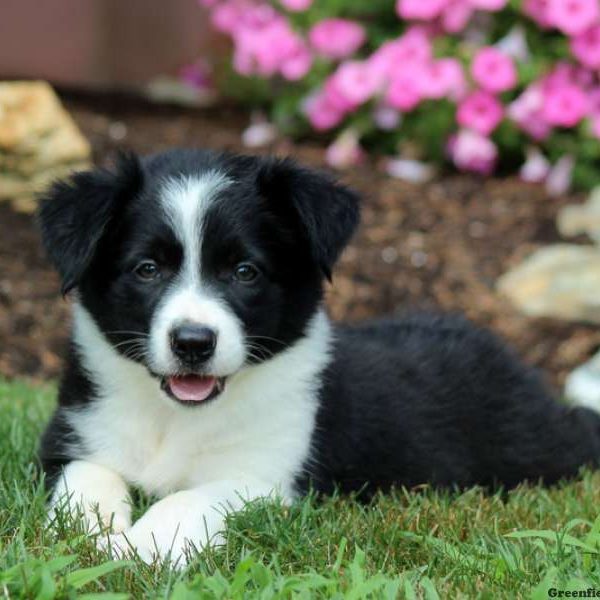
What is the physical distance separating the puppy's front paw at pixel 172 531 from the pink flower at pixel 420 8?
5832mm

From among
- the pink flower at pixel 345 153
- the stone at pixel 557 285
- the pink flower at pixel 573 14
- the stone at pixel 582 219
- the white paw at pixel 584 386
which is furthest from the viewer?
the pink flower at pixel 345 153

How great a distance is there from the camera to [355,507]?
3.82 m

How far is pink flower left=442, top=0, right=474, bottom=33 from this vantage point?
8.88 metres

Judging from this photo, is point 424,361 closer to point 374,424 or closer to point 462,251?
point 374,424

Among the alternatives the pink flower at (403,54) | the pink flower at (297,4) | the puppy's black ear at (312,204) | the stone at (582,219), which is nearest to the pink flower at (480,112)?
the pink flower at (403,54)

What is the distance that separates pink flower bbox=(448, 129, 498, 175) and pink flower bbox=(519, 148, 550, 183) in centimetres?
25

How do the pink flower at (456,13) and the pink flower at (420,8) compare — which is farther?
the pink flower at (456,13)

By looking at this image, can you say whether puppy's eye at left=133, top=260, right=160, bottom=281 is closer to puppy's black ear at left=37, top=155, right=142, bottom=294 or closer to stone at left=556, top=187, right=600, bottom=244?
puppy's black ear at left=37, top=155, right=142, bottom=294

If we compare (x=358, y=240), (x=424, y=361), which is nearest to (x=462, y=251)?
(x=358, y=240)

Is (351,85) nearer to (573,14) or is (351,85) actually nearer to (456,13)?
(456,13)

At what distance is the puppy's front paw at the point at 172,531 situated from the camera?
3.26 meters

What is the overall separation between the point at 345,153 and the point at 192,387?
18.2 feet

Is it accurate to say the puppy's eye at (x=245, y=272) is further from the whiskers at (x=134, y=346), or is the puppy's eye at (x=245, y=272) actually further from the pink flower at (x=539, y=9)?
the pink flower at (x=539, y=9)

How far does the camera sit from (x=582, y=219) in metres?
8.52
